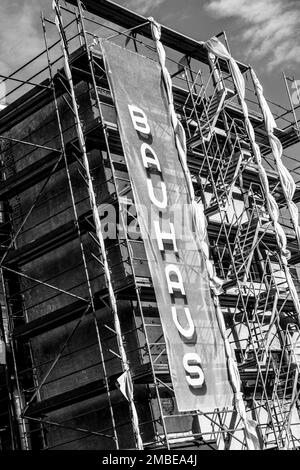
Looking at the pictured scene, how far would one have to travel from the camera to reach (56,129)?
2191 centimetres

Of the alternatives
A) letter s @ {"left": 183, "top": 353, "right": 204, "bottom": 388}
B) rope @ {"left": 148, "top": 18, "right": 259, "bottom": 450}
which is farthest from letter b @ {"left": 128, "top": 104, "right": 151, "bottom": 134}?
letter s @ {"left": 183, "top": 353, "right": 204, "bottom": 388}

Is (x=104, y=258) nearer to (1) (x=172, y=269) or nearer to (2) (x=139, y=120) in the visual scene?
(1) (x=172, y=269)

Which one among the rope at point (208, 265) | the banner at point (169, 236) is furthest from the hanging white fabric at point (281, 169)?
the banner at point (169, 236)

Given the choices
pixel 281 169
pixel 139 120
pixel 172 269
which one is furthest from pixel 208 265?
pixel 281 169

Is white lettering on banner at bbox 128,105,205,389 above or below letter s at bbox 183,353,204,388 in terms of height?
above

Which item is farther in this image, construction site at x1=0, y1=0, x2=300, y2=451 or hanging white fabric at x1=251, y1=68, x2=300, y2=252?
hanging white fabric at x1=251, y1=68, x2=300, y2=252

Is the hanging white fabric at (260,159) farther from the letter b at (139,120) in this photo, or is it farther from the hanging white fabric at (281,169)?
the letter b at (139,120)

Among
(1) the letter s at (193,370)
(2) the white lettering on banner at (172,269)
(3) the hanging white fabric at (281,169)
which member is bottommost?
(1) the letter s at (193,370)

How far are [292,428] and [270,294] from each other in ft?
13.8

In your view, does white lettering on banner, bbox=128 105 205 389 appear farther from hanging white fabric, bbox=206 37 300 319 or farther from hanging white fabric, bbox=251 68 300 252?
hanging white fabric, bbox=251 68 300 252

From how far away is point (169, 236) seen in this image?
58.0 feet

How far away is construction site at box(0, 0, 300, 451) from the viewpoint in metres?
17.9

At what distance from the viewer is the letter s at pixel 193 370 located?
54.0 ft

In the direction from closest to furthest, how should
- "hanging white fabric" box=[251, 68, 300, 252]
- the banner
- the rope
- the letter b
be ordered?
the banner < the rope < the letter b < "hanging white fabric" box=[251, 68, 300, 252]
